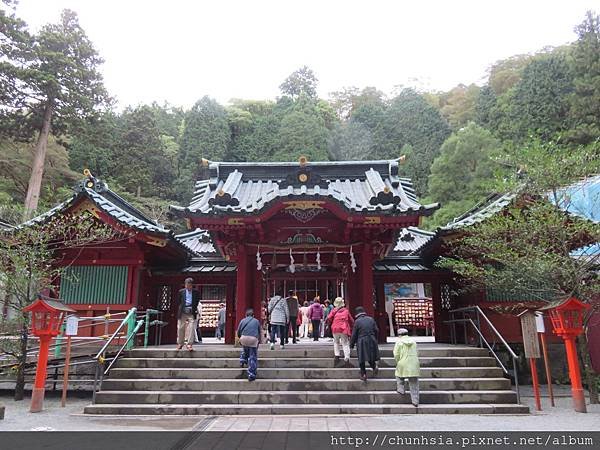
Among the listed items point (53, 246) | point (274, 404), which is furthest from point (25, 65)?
point (274, 404)

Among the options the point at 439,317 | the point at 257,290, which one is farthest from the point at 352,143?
the point at 257,290

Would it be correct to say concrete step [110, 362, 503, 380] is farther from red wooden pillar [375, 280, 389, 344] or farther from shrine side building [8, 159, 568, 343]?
red wooden pillar [375, 280, 389, 344]

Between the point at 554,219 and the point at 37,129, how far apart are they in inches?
1169

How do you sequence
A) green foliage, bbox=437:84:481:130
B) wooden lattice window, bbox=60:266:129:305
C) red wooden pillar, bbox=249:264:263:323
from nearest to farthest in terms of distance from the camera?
1. red wooden pillar, bbox=249:264:263:323
2. wooden lattice window, bbox=60:266:129:305
3. green foliage, bbox=437:84:481:130

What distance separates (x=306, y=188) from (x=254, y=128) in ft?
145

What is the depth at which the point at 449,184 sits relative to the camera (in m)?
32.1

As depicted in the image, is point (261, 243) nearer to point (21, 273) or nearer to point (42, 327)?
point (42, 327)

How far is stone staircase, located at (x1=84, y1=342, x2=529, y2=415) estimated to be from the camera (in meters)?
8.31

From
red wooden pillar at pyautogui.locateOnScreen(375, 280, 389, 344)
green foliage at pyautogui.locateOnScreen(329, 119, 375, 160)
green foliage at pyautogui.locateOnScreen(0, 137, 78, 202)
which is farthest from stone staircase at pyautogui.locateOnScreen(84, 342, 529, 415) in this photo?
green foliage at pyautogui.locateOnScreen(329, 119, 375, 160)

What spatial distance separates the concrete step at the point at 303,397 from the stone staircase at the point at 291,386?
0.02 metres

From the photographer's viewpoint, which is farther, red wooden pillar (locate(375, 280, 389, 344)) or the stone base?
red wooden pillar (locate(375, 280, 389, 344))

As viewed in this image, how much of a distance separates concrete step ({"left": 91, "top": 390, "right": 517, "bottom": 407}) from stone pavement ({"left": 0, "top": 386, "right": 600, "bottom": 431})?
23.5 inches

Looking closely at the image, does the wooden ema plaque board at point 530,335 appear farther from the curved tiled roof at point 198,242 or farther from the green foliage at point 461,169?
the green foliage at point 461,169

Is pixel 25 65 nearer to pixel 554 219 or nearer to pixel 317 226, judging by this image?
pixel 317 226
